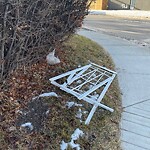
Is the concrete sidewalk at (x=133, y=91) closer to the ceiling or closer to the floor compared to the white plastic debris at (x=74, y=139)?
closer to the floor

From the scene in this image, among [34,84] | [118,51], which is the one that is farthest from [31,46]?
[118,51]

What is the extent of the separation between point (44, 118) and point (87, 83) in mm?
1202

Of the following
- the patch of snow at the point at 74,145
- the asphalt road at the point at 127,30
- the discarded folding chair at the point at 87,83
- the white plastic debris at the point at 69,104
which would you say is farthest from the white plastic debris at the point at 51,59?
the asphalt road at the point at 127,30

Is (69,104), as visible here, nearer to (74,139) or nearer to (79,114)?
(79,114)

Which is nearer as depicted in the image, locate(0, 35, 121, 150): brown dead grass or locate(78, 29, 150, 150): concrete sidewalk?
locate(0, 35, 121, 150): brown dead grass

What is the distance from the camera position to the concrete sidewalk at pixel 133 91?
13.0 ft

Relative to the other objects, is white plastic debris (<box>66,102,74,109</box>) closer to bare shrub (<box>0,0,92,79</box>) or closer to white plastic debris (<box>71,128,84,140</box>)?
white plastic debris (<box>71,128,84,140</box>)

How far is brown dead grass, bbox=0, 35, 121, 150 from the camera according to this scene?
3.38m

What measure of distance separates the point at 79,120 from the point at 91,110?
286mm

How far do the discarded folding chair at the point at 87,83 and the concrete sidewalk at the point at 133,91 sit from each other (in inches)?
12.9

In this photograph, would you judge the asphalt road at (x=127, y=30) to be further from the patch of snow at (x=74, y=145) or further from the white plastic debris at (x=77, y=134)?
the patch of snow at (x=74, y=145)

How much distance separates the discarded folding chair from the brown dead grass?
77mm

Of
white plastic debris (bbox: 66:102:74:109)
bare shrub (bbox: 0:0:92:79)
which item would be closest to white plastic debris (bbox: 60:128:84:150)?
white plastic debris (bbox: 66:102:74:109)

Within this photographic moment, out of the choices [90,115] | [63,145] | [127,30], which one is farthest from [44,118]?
[127,30]
